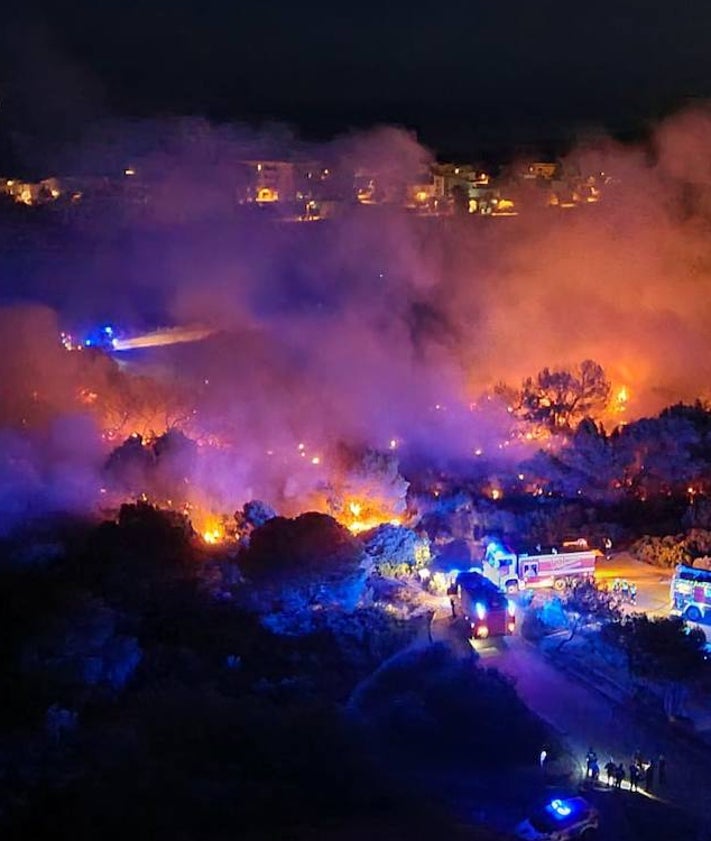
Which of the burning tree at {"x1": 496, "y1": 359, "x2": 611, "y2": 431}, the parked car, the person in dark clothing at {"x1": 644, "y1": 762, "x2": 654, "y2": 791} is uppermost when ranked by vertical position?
the burning tree at {"x1": 496, "y1": 359, "x2": 611, "y2": 431}

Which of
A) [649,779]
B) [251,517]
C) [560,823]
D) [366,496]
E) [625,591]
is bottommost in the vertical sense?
[560,823]

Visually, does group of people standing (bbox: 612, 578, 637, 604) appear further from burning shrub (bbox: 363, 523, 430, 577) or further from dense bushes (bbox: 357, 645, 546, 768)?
dense bushes (bbox: 357, 645, 546, 768)

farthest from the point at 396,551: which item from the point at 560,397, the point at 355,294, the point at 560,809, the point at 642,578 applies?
the point at 355,294

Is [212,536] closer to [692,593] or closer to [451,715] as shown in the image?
[451,715]

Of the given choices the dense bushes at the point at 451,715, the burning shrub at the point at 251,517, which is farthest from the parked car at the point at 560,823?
the burning shrub at the point at 251,517

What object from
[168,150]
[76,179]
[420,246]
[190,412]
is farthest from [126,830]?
[76,179]

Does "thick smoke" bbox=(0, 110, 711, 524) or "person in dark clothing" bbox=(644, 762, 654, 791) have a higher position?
"thick smoke" bbox=(0, 110, 711, 524)

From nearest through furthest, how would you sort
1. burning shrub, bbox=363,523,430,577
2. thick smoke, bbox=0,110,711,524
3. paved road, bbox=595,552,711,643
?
1. paved road, bbox=595,552,711,643
2. burning shrub, bbox=363,523,430,577
3. thick smoke, bbox=0,110,711,524

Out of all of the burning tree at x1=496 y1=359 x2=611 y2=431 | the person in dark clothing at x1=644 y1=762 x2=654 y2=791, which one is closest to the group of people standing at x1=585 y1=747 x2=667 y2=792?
the person in dark clothing at x1=644 y1=762 x2=654 y2=791
